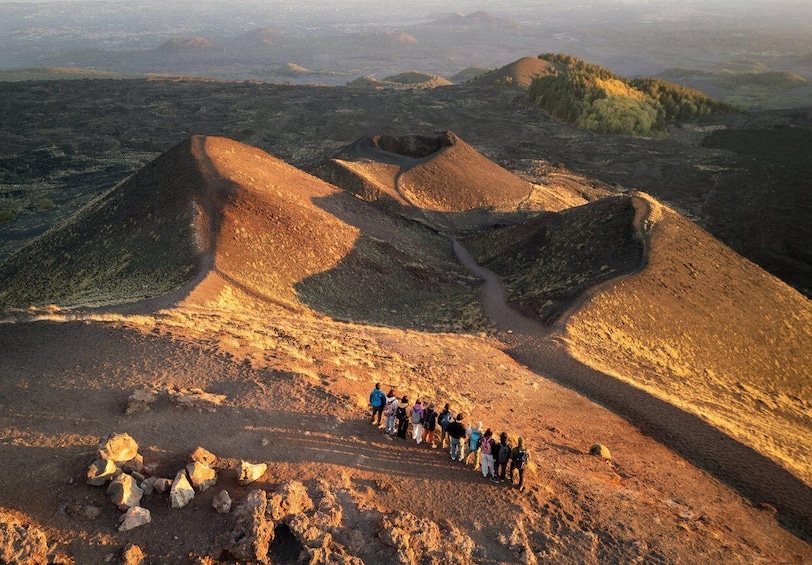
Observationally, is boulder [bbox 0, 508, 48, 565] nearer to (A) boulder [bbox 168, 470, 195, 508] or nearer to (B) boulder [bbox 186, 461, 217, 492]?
(A) boulder [bbox 168, 470, 195, 508]

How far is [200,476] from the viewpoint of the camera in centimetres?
981

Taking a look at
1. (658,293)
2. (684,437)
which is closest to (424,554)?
(684,437)

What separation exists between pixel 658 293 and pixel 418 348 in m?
10.7

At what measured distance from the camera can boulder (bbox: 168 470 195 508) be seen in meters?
9.37

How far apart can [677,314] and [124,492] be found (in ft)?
66.7

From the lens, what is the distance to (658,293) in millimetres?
22828

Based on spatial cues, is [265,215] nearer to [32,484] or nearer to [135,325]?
[135,325]

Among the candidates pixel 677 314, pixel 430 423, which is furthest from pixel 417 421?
pixel 677 314

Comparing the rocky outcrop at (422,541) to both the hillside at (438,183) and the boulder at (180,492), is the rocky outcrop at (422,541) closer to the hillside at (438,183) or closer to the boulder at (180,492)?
the boulder at (180,492)

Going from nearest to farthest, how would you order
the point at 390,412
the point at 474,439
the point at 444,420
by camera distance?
Answer: 1. the point at 474,439
2. the point at 444,420
3. the point at 390,412

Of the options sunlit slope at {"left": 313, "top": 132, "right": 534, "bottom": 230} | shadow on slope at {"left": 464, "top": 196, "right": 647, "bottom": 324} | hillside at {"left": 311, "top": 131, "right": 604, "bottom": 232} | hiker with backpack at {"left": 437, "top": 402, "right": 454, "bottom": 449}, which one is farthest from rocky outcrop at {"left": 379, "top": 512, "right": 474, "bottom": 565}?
sunlit slope at {"left": 313, "top": 132, "right": 534, "bottom": 230}

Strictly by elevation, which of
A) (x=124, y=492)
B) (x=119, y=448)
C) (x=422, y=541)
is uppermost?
(x=119, y=448)

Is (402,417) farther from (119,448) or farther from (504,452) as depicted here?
(119,448)

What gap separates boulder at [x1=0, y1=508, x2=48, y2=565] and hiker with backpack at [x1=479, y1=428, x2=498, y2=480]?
25.1 feet
